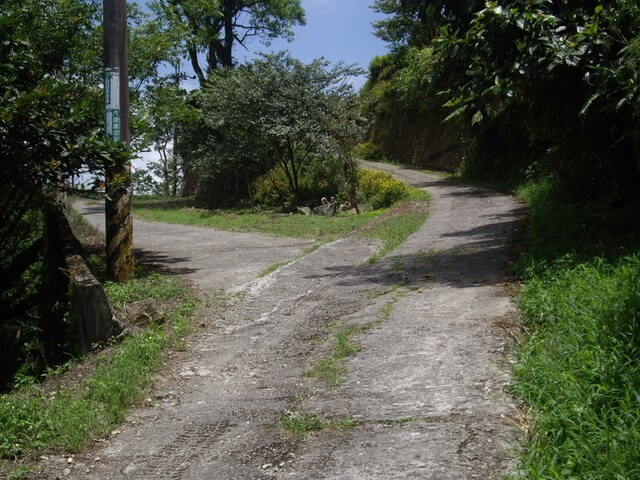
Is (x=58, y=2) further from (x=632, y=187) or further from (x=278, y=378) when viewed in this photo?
(x=632, y=187)

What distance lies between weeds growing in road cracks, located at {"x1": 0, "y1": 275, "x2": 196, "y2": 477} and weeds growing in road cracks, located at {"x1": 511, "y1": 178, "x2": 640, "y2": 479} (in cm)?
289

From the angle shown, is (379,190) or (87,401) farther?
(379,190)

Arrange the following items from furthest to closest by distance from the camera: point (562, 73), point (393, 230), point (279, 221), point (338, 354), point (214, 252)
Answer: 1. point (279, 221)
2. point (393, 230)
3. point (214, 252)
4. point (562, 73)
5. point (338, 354)

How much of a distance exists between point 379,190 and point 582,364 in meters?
17.4

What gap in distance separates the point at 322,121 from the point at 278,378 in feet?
54.6

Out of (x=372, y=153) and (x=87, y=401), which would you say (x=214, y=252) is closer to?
Answer: (x=87, y=401)

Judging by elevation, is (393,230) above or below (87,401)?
above

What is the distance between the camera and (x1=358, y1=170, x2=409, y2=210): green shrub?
68.4ft

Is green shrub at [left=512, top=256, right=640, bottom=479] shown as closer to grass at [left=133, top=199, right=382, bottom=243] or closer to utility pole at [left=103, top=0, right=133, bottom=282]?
utility pole at [left=103, top=0, right=133, bottom=282]

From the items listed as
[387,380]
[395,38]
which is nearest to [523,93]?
[387,380]

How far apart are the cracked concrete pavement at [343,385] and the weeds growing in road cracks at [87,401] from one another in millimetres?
173

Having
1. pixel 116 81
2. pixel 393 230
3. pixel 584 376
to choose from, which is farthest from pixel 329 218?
pixel 584 376

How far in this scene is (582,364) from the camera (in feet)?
15.1

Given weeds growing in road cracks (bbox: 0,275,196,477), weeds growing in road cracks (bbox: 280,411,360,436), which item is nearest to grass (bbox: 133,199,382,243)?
weeds growing in road cracks (bbox: 0,275,196,477)
